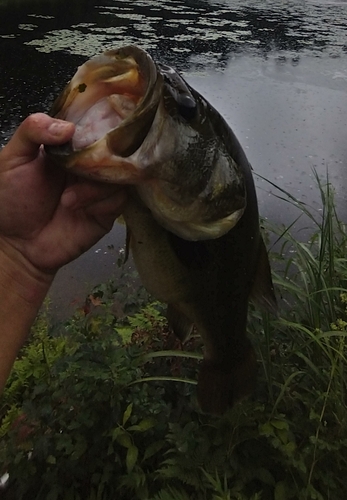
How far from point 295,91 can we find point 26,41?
17.0 feet

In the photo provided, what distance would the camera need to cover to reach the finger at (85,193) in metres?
1.31

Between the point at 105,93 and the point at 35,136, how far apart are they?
0.21m

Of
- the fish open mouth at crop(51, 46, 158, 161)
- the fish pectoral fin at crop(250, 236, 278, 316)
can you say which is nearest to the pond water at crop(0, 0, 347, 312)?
the fish pectoral fin at crop(250, 236, 278, 316)

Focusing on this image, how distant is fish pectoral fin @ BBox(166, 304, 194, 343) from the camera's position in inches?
67.9

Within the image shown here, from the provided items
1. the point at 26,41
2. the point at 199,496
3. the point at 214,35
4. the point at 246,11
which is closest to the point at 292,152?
the point at 199,496

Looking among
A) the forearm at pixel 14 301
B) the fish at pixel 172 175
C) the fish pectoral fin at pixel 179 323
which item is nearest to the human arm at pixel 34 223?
the forearm at pixel 14 301

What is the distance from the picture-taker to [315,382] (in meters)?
1.98

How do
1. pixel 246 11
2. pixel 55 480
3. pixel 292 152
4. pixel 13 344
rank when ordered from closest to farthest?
1. pixel 13 344
2. pixel 55 480
3. pixel 292 152
4. pixel 246 11

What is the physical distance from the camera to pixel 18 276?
158 cm

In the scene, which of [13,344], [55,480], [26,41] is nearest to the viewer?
[13,344]

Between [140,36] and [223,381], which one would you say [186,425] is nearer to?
[223,381]

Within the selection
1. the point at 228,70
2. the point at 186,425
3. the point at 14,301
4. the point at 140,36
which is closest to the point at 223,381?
the point at 186,425

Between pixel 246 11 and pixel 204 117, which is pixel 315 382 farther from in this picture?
pixel 246 11

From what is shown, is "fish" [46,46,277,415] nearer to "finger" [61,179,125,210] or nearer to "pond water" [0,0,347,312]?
"finger" [61,179,125,210]
